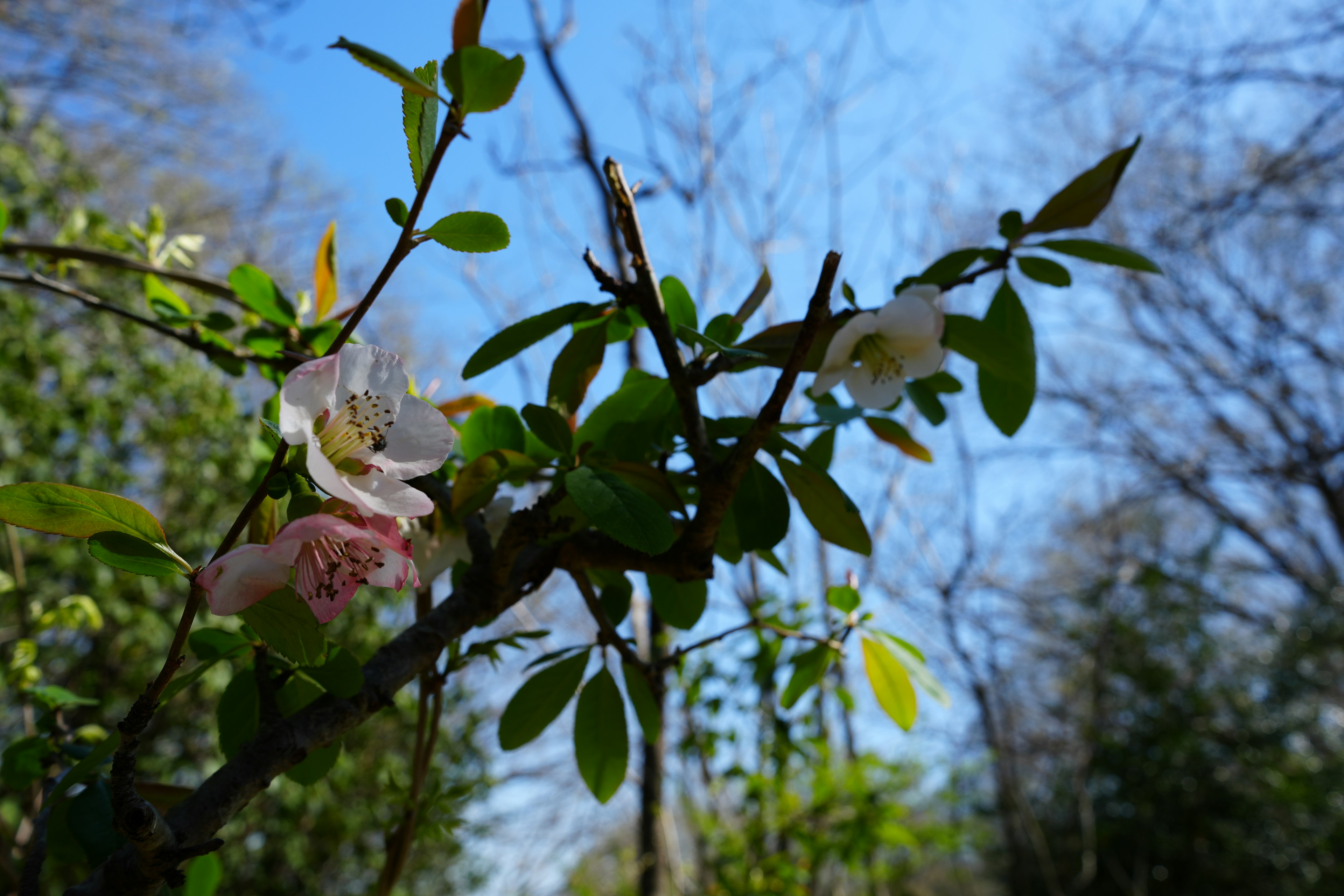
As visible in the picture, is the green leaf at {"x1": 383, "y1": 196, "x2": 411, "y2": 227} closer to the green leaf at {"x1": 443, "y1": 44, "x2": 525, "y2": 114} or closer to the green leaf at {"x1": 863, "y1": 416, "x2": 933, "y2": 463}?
the green leaf at {"x1": 443, "y1": 44, "x2": 525, "y2": 114}

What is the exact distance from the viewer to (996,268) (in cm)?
68

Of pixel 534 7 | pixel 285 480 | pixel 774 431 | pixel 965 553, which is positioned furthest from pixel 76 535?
pixel 965 553

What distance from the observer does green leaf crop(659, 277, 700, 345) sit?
26.3 inches

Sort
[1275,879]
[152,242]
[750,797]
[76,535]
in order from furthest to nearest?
[1275,879] < [750,797] < [152,242] < [76,535]

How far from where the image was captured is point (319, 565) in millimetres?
479

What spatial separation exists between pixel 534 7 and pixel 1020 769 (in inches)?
247

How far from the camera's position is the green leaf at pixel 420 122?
15.8 inches

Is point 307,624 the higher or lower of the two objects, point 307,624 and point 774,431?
the lower

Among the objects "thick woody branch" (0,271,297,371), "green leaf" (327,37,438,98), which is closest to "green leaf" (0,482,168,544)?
"green leaf" (327,37,438,98)

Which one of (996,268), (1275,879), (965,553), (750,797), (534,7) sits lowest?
(1275,879)

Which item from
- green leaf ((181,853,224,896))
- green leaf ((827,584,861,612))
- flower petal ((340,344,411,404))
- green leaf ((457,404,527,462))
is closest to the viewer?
flower petal ((340,344,411,404))

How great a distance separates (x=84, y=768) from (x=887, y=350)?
2.09 feet

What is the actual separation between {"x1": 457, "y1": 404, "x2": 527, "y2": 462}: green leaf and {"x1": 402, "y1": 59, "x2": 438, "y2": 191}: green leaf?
10.8 inches

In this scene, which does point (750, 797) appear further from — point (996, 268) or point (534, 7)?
point (534, 7)
